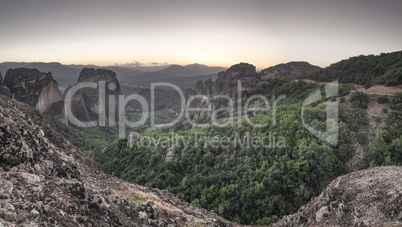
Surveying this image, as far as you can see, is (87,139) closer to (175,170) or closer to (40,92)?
(40,92)

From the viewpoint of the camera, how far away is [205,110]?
81000 millimetres

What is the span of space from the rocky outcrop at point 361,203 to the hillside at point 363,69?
42.5 meters

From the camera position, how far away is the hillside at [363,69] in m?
55.4

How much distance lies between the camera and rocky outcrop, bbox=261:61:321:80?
109875 millimetres

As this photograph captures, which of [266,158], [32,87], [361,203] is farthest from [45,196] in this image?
[32,87]

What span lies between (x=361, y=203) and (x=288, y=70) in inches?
4376

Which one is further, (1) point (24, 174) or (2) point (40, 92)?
(2) point (40, 92)

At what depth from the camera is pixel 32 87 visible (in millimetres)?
83938

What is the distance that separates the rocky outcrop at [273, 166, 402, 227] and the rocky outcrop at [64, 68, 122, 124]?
11182cm

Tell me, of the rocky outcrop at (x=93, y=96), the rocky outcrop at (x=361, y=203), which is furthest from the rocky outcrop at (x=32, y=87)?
the rocky outcrop at (x=361, y=203)

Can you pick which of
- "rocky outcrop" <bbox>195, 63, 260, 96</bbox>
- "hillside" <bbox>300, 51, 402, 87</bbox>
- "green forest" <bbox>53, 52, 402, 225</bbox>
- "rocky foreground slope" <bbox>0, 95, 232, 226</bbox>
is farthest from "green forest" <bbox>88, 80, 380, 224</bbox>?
"rocky outcrop" <bbox>195, 63, 260, 96</bbox>

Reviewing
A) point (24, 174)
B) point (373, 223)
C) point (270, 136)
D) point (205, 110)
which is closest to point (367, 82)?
point (270, 136)

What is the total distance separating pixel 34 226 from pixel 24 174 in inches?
113

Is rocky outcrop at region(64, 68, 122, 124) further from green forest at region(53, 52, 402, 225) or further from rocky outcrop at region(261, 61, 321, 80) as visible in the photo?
rocky outcrop at region(261, 61, 321, 80)
